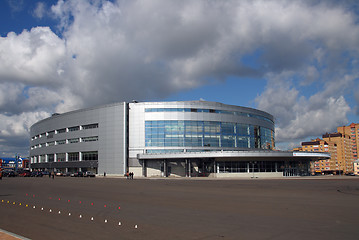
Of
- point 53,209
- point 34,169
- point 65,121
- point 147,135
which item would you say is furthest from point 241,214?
point 34,169

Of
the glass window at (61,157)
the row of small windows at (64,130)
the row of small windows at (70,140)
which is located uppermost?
the row of small windows at (64,130)

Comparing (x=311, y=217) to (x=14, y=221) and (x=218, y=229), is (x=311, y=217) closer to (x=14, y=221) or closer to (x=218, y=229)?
(x=218, y=229)

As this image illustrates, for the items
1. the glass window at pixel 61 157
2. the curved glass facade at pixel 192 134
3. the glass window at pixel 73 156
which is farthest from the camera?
the glass window at pixel 61 157

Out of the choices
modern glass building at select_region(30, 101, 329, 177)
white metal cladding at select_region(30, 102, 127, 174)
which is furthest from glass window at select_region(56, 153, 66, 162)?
modern glass building at select_region(30, 101, 329, 177)

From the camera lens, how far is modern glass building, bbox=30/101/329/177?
7371 cm

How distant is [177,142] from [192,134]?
4.33 m

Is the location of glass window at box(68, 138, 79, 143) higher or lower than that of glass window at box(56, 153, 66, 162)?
higher

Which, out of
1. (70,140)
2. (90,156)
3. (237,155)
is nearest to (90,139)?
(90,156)

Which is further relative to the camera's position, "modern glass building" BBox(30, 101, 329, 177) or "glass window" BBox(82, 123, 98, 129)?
"glass window" BBox(82, 123, 98, 129)

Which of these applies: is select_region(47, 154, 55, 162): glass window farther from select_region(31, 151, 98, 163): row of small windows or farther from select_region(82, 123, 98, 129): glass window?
select_region(82, 123, 98, 129): glass window

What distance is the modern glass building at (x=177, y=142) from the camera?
73706 millimetres

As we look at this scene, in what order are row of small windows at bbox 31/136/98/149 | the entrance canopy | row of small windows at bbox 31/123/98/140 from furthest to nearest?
row of small windows at bbox 31/123/98/140, row of small windows at bbox 31/136/98/149, the entrance canopy

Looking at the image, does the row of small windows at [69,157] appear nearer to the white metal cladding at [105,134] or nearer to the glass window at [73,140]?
the white metal cladding at [105,134]

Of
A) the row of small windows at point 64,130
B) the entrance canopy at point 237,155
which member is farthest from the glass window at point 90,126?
the entrance canopy at point 237,155
